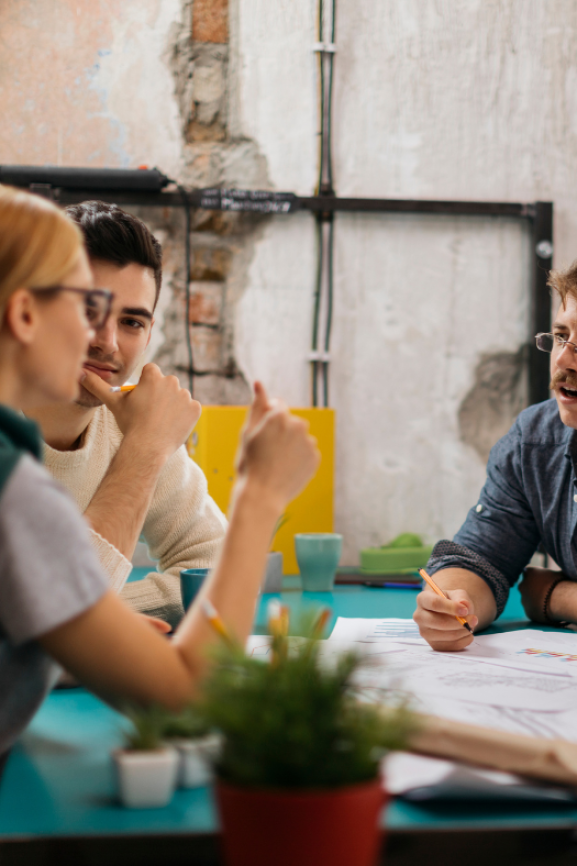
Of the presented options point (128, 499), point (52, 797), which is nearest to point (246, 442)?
point (52, 797)

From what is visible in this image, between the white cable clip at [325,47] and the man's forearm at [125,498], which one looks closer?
the man's forearm at [125,498]

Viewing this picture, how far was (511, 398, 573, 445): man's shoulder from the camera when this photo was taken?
1.38 m

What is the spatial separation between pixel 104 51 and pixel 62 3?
0.18m

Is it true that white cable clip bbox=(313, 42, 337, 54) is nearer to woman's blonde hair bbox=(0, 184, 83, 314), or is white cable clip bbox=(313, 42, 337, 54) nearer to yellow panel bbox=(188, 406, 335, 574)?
yellow panel bbox=(188, 406, 335, 574)

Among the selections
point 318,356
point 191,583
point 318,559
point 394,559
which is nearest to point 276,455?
point 191,583

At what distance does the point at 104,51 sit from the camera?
2.28 meters

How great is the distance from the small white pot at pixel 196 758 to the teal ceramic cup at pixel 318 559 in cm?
105

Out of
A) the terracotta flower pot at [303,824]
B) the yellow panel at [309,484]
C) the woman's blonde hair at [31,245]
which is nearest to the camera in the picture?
the terracotta flower pot at [303,824]

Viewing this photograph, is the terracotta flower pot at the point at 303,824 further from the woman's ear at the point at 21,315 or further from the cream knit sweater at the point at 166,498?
the cream knit sweater at the point at 166,498

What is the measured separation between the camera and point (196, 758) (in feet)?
1.45

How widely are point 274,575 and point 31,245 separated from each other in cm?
107

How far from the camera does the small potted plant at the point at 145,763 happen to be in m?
0.46

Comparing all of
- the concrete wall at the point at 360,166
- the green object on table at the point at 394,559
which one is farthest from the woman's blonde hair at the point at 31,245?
the concrete wall at the point at 360,166

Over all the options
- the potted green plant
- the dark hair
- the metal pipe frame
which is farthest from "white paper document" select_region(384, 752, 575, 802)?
the metal pipe frame
